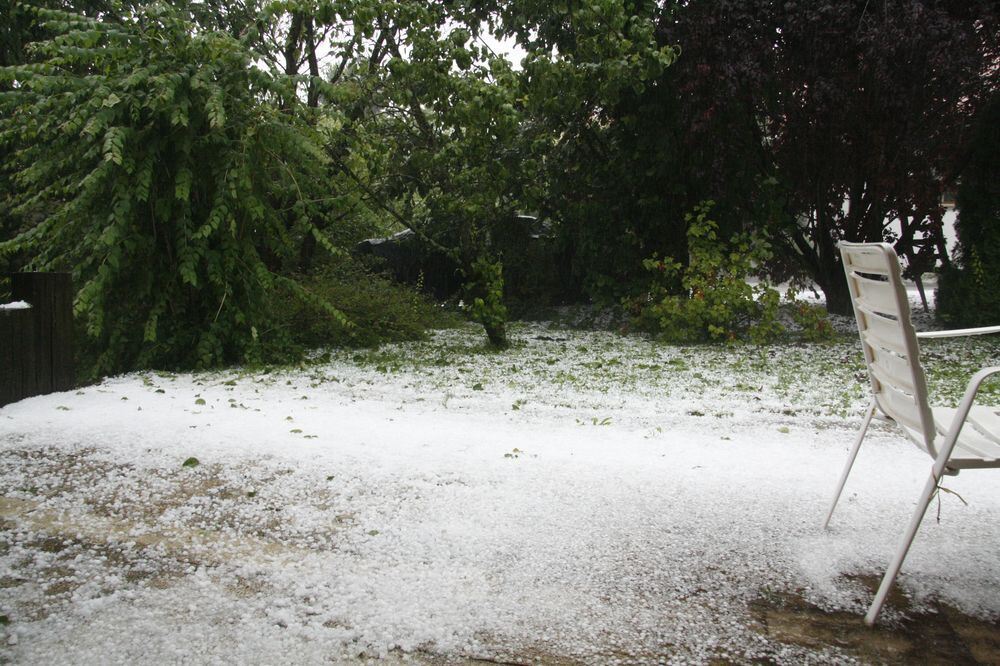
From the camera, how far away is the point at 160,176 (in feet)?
16.6

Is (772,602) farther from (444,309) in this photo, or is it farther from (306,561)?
(444,309)

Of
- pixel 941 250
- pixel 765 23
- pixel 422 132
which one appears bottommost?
pixel 941 250

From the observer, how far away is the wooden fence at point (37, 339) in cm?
406

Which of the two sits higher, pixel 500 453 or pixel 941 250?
pixel 941 250

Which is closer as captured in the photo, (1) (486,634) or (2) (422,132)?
(1) (486,634)

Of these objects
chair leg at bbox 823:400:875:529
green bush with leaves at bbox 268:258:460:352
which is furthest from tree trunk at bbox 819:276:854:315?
chair leg at bbox 823:400:875:529

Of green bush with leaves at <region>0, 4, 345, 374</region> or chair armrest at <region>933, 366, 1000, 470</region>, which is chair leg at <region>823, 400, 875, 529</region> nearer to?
chair armrest at <region>933, 366, 1000, 470</region>

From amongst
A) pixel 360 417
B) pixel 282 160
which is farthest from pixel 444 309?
pixel 360 417

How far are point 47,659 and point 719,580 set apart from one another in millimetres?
1653

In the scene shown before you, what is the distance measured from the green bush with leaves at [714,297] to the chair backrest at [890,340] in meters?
4.71

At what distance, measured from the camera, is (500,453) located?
10.8 ft

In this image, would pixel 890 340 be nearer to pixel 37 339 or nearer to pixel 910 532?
pixel 910 532

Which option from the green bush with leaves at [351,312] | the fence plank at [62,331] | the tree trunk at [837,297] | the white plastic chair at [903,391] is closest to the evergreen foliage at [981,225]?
the tree trunk at [837,297]

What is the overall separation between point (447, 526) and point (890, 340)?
1.43 meters
